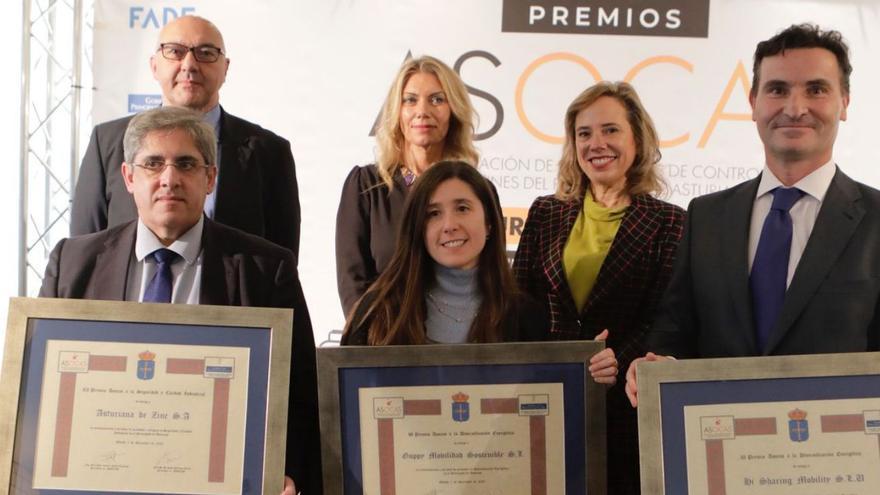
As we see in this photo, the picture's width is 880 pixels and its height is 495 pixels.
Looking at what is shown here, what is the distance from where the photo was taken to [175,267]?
2.89 metres

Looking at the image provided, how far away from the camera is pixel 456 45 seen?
553 centimetres

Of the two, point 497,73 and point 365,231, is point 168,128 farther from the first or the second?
point 497,73

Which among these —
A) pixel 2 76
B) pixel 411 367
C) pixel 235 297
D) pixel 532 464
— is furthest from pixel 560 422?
pixel 2 76

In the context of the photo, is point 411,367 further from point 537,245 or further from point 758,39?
point 758,39

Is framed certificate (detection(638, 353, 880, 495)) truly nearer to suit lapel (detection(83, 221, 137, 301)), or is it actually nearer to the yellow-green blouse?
the yellow-green blouse

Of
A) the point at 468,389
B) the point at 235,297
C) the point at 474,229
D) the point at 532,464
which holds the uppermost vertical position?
the point at 474,229

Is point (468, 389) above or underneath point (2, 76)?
underneath

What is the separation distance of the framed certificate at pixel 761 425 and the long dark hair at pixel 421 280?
27.8 inches

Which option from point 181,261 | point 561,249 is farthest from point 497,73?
point 181,261

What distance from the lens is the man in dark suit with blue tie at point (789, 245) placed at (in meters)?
2.77

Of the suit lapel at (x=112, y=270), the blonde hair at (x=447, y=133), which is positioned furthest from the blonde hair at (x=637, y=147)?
the suit lapel at (x=112, y=270)

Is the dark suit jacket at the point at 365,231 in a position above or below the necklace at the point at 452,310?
above

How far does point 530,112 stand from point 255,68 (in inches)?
62.6
